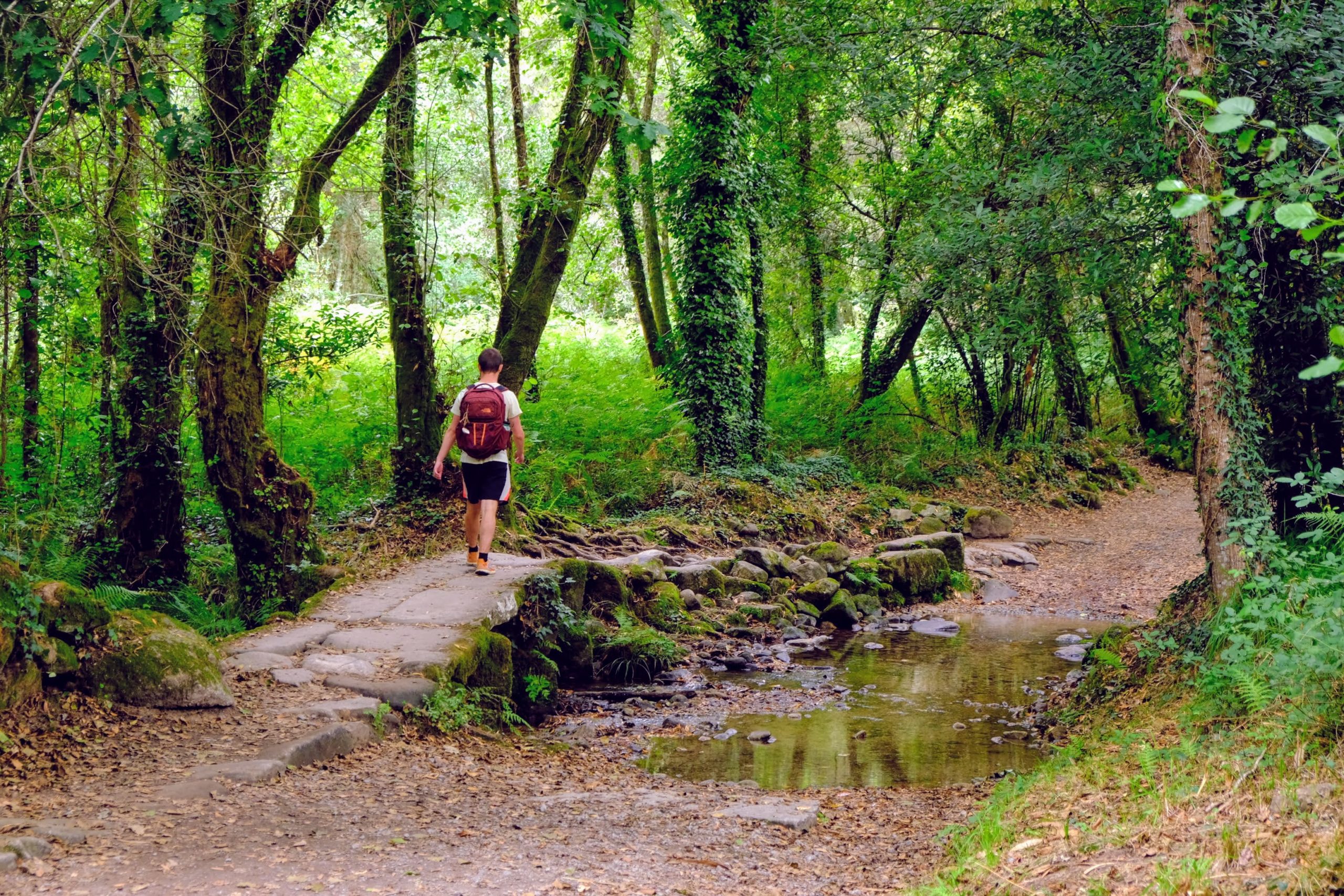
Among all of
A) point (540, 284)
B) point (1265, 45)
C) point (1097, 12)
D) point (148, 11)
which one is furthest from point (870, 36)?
point (148, 11)

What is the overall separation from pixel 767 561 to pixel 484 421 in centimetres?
549

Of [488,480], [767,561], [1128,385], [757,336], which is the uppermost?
[757,336]

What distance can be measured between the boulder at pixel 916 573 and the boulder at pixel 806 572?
31.8 inches

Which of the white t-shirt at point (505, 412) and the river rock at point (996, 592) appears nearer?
the white t-shirt at point (505, 412)

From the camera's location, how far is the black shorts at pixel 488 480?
8.80 metres

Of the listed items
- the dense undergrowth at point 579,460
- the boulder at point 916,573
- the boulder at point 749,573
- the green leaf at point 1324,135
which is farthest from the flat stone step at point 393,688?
the boulder at point 916,573

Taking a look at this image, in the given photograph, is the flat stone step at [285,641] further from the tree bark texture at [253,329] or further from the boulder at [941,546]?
the boulder at [941,546]

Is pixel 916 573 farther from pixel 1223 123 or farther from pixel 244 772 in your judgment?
pixel 1223 123

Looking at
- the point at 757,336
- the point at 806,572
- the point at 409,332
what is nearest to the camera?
the point at 409,332

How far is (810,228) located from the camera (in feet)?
63.5

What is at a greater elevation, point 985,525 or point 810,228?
point 810,228

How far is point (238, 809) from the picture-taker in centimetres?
465

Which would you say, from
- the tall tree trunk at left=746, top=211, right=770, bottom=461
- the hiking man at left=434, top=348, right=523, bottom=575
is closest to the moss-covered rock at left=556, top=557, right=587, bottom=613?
the hiking man at left=434, top=348, right=523, bottom=575

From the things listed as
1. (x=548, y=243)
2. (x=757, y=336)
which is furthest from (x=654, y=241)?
(x=548, y=243)
